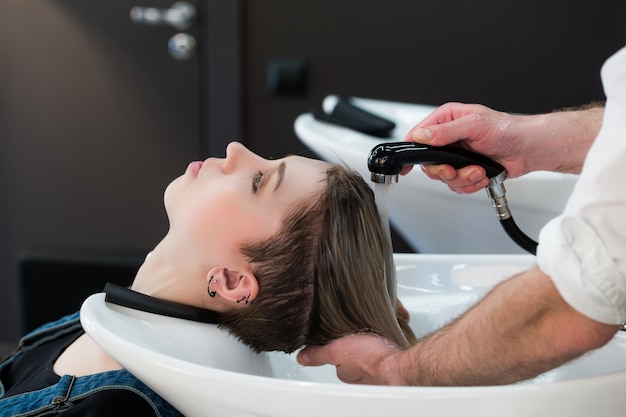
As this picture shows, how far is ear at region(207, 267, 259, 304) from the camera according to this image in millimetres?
1035

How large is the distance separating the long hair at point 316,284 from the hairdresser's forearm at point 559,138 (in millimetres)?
278

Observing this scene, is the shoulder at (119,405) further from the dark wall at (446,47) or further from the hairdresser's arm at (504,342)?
the dark wall at (446,47)

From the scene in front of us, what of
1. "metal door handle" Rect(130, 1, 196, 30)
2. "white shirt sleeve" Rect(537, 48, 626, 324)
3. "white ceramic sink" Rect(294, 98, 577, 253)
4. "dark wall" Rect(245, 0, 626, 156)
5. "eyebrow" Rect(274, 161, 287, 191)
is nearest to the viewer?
"white shirt sleeve" Rect(537, 48, 626, 324)

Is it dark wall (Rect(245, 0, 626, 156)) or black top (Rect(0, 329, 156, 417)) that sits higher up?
dark wall (Rect(245, 0, 626, 156))

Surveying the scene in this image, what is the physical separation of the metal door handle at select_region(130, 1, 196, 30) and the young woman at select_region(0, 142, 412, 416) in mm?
1520

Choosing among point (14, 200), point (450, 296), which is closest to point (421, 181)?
point (450, 296)

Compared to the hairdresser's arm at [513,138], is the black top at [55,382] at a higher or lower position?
lower

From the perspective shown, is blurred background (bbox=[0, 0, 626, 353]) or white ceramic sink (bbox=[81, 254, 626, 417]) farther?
blurred background (bbox=[0, 0, 626, 353])

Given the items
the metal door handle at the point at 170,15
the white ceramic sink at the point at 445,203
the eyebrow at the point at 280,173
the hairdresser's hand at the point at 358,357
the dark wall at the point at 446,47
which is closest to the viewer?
the hairdresser's hand at the point at 358,357

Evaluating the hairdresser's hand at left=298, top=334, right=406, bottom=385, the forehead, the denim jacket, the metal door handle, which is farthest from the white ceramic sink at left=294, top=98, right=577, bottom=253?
the metal door handle

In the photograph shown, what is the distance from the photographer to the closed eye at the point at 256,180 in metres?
1.07

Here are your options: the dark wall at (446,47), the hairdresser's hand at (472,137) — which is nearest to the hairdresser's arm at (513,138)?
the hairdresser's hand at (472,137)

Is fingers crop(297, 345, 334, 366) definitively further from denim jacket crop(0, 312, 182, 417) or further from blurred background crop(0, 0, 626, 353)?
blurred background crop(0, 0, 626, 353)

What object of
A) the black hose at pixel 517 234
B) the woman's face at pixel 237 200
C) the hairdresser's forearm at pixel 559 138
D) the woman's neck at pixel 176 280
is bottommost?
the woman's neck at pixel 176 280
